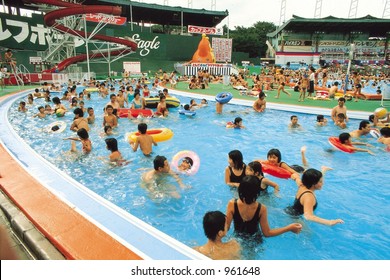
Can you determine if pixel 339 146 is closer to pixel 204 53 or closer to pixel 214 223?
pixel 214 223

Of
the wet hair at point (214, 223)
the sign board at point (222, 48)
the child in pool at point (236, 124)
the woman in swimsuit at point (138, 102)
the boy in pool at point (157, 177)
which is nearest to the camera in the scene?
the wet hair at point (214, 223)

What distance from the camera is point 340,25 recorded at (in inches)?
1731

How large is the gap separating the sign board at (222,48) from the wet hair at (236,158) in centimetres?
2918

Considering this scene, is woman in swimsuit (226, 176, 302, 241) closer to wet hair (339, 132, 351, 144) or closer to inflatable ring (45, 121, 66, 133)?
wet hair (339, 132, 351, 144)

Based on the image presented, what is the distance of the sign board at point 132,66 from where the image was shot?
1111 inches

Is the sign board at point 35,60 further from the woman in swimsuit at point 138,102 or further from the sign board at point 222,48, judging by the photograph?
the sign board at point 222,48

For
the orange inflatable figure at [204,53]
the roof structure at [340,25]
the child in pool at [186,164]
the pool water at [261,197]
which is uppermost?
the roof structure at [340,25]

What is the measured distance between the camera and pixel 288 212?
12.2ft

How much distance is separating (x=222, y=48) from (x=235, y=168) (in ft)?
98.9

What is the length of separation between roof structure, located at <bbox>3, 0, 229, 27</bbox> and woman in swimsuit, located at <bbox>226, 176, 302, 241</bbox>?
3598 cm

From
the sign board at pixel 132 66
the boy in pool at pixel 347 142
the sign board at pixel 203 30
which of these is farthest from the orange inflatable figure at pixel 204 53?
the boy in pool at pixel 347 142

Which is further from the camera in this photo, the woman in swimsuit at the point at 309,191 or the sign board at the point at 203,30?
the sign board at the point at 203,30

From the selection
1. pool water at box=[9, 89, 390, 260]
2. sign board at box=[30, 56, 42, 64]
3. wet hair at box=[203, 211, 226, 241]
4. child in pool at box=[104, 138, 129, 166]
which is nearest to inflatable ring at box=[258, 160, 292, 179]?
pool water at box=[9, 89, 390, 260]

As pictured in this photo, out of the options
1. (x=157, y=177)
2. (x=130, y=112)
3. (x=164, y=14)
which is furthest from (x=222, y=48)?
(x=157, y=177)
